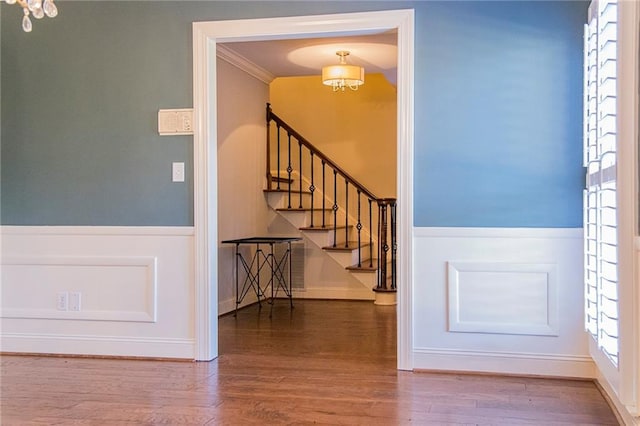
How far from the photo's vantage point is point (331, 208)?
274 inches

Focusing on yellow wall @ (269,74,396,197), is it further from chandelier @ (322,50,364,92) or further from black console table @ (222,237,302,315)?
chandelier @ (322,50,364,92)

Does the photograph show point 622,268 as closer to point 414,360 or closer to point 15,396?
point 414,360

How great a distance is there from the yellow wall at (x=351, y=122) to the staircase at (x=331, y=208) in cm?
25

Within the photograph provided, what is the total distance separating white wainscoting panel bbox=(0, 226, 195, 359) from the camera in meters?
3.71

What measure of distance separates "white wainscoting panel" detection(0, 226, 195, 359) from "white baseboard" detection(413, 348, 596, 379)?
1409mm

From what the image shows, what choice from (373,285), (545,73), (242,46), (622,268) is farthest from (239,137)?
(622,268)

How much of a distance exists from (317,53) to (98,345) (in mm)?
2822

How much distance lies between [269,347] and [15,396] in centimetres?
156

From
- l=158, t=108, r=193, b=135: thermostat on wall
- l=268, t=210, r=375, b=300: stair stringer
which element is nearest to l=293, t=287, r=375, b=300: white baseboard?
l=268, t=210, r=375, b=300: stair stringer

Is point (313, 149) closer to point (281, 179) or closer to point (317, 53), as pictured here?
point (281, 179)

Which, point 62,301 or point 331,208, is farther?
point 331,208

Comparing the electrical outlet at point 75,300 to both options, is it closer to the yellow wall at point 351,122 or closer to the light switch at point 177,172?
the light switch at point 177,172

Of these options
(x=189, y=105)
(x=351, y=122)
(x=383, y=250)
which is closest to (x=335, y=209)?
(x=383, y=250)

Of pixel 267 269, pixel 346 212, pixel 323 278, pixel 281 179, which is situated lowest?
pixel 323 278
